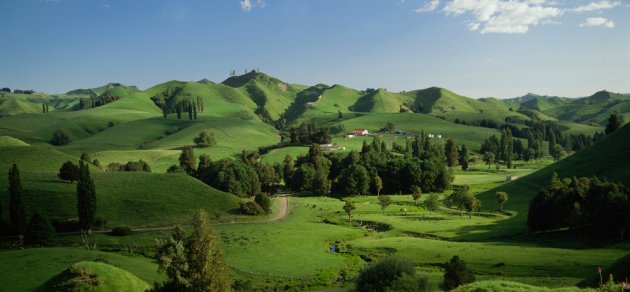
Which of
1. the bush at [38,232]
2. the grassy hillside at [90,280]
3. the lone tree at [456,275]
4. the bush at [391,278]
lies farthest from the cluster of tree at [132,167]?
the bush at [391,278]

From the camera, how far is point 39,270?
55250mm

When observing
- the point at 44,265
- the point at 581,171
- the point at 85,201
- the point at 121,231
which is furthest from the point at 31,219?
the point at 581,171

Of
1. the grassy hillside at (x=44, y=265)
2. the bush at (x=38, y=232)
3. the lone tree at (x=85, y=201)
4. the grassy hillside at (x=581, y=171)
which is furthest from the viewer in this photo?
the grassy hillside at (x=581, y=171)

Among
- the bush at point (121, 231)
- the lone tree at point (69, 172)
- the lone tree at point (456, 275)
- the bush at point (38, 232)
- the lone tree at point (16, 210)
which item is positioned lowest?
the lone tree at point (456, 275)

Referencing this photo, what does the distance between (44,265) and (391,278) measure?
5027 cm

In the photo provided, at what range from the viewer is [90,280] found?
44.7 meters

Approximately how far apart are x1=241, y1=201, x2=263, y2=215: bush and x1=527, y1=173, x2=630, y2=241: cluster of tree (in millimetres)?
63201

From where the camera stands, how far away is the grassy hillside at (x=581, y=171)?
96.1 m

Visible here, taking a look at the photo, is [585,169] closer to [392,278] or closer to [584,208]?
[584,208]

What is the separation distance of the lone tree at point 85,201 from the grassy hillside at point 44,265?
14.3 metres

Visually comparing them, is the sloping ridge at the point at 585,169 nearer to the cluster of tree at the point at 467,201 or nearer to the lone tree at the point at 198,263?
the cluster of tree at the point at 467,201

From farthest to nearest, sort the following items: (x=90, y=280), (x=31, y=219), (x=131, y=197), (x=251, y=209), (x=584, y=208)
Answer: (x=251, y=209) → (x=131, y=197) → (x=31, y=219) → (x=584, y=208) → (x=90, y=280)

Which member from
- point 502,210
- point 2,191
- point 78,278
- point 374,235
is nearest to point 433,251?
point 374,235

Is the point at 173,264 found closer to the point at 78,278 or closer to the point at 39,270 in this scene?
the point at 78,278
